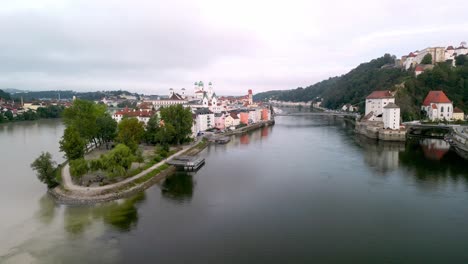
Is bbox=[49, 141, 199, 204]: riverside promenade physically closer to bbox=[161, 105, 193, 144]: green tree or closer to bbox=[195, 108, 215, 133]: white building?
bbox=[161, 105, 193, 144]: green tree

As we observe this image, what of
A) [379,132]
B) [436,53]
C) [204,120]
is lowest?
[379,132]

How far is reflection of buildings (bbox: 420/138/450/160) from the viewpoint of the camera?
14328 millimetres

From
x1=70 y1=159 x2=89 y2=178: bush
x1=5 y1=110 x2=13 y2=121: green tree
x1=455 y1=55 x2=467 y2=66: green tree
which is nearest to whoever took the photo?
x1=70 y1=159 x2=89 y2=178: bush

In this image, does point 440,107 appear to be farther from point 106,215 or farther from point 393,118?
point 106,215

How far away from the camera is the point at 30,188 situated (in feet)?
31.0

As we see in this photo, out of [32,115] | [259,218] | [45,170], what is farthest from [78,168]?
[32,115]

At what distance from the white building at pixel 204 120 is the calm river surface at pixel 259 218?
353 inches

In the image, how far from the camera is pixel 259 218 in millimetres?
A: 7266

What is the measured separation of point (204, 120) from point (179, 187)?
12.3 meters

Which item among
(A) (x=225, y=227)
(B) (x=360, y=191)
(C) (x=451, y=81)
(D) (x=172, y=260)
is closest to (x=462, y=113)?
(C) (x=451, y=81)

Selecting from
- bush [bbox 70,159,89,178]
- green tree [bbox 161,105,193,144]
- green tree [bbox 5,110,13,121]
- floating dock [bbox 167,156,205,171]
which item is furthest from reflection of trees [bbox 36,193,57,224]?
green tree [bbox 5,110,13,121]

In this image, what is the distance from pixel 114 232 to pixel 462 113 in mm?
24600

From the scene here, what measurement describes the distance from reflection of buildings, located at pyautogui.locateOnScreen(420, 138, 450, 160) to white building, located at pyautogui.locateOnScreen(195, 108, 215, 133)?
1293 cm

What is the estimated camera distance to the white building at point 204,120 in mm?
21000
